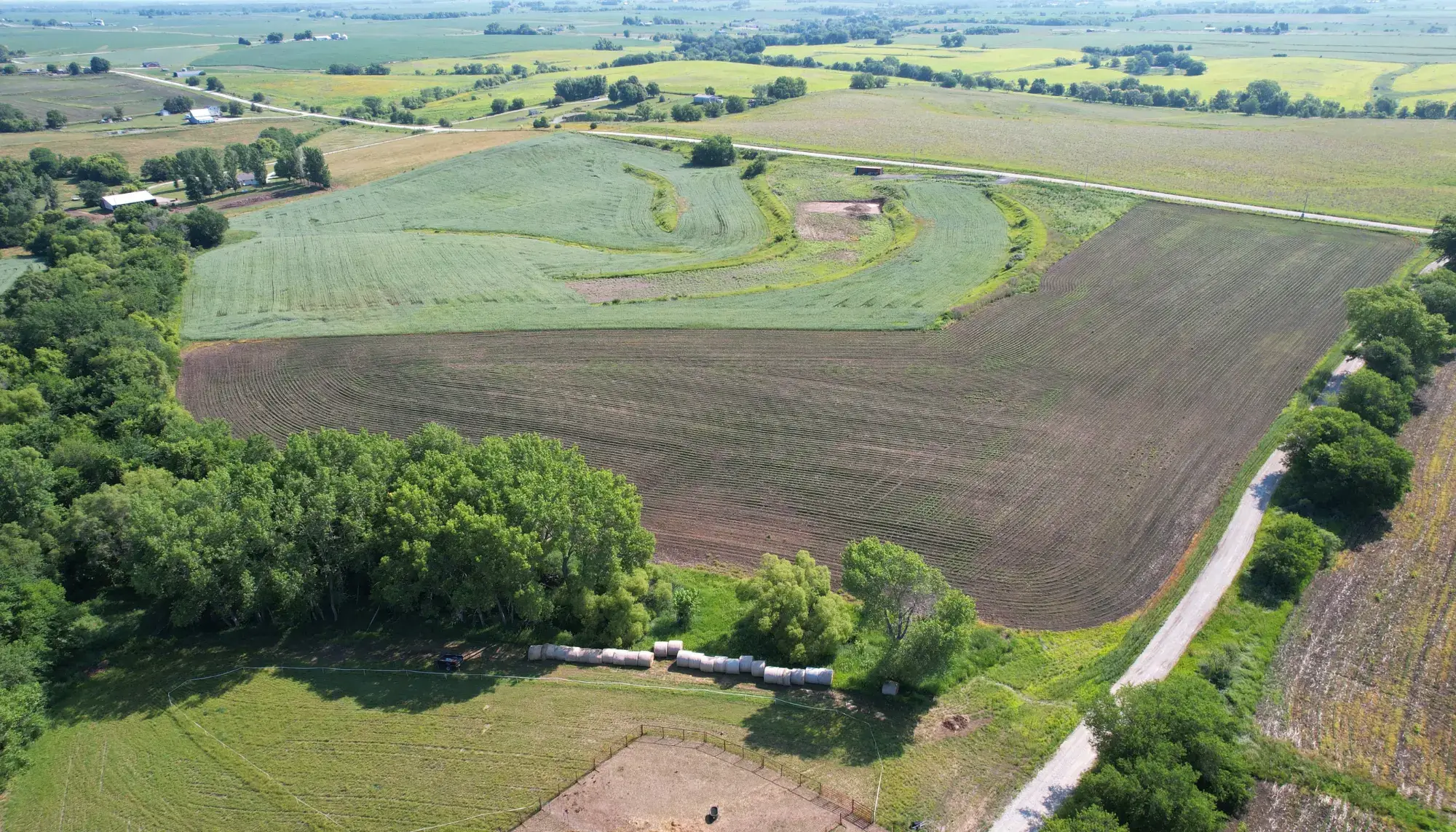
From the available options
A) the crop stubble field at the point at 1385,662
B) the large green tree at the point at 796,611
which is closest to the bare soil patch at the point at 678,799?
the large green tree at the point at 796,611

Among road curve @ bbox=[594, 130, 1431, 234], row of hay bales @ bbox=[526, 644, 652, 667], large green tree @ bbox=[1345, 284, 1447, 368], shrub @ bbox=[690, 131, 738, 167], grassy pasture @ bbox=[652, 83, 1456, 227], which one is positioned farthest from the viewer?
shrub @ bbox=[690, 131, 738, 167]

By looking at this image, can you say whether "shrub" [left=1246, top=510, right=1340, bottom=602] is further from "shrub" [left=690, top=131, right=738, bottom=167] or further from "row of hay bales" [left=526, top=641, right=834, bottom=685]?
"shrub" [left=690, top=131, right=738, bottom=167]

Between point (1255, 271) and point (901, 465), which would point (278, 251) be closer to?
point (901, 465)

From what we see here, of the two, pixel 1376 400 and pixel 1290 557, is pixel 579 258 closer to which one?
pixel 1290 557

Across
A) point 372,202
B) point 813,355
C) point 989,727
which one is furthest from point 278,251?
point 989,727

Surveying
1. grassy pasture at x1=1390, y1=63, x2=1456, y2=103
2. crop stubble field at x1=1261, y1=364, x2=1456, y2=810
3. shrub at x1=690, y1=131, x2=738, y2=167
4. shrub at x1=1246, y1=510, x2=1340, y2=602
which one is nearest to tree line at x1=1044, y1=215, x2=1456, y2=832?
shrub at x1=1246, y1=510, x2=1340, y2=602
